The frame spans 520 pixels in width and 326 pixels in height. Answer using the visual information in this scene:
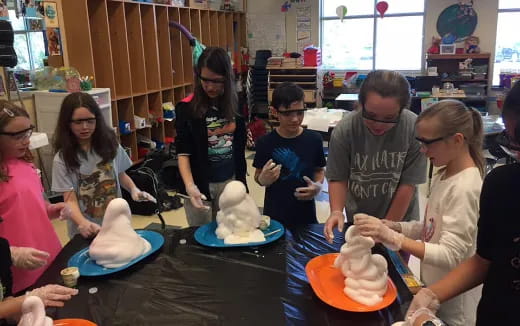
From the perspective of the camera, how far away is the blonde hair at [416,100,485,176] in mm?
1330

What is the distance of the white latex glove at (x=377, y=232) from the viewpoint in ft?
4.07

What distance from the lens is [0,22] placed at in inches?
115

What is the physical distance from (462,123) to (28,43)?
353cm

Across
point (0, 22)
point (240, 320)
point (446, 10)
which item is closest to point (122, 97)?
point (0, 22)

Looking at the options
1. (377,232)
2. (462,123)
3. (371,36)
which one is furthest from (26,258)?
(371,36)

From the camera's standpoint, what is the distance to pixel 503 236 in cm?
96

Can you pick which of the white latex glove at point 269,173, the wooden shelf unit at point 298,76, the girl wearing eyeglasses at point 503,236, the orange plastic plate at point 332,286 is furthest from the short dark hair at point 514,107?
the wooden shelf unit at point 298,76

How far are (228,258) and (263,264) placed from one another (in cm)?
13

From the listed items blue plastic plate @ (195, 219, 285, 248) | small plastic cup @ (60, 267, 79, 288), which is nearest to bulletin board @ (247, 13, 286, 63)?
blue plastic plate @ (195, 219, 285, 248)

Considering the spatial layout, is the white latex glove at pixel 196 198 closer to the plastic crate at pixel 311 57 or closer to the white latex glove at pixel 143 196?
the white latex glove at pixel 143 196

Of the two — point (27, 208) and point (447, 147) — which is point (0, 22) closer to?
point (27, 208)

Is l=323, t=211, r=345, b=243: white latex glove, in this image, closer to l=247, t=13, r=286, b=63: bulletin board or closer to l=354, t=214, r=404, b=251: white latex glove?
l=354, t=214, r=404, b=251: white latex glove

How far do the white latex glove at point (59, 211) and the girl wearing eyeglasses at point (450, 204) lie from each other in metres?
1.15

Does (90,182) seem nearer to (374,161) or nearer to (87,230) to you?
(87,230)
